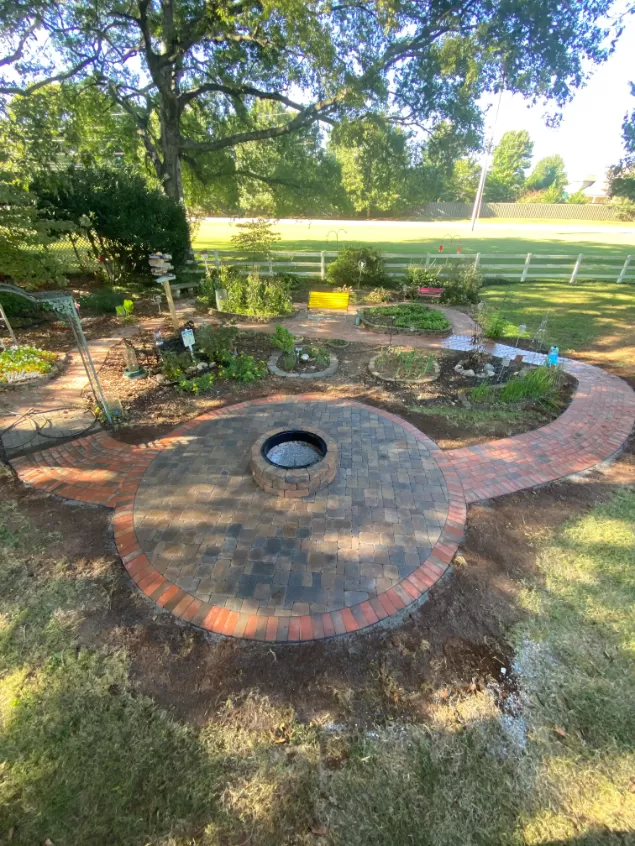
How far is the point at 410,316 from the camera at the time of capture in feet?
34.5

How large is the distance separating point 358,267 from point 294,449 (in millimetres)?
11149

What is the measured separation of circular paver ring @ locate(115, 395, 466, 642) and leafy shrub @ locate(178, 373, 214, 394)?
1437mm

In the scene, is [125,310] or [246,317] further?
[246,317]

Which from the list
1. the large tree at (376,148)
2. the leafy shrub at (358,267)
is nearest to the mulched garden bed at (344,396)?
the leafy shrub at (358,267)

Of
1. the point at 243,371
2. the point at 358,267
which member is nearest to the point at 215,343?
the point at 243,371

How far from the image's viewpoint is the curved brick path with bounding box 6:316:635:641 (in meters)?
3.21

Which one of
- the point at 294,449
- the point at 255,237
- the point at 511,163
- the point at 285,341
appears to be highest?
the point at 511,163

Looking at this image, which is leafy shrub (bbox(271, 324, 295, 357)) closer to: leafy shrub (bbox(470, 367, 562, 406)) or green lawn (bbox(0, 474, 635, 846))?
leafy shrub (bbox(470, 367, 562, 406))

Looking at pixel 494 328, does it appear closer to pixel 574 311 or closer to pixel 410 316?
pixel 410 316

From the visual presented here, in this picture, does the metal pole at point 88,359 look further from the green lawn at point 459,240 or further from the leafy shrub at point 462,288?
the green lawn at point 459,240

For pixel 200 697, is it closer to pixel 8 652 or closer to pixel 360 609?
pixel 360 609

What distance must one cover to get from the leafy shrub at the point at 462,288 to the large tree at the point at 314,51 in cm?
659

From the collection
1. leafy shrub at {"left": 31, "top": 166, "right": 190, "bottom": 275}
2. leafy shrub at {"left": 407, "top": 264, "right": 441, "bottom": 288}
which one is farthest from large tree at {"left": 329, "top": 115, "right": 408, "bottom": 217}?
leafy shrub at {"left": 31, "top": 166, "right": 190, "bottom": 275}

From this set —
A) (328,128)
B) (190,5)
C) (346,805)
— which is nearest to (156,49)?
(190,5)
